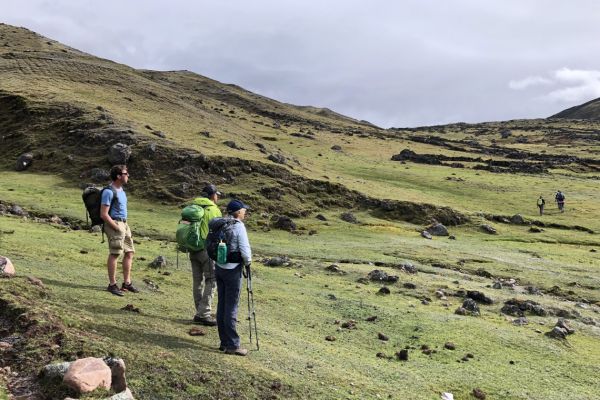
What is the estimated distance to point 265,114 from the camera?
159500mm

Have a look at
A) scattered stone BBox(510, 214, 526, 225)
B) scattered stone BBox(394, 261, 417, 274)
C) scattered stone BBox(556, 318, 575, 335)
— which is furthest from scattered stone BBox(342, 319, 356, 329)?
scattered stone BBox(510, 214, 526, 225)

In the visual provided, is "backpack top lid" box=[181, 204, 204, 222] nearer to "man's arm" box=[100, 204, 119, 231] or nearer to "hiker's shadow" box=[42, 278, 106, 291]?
"man's arm" box=[100, 204, 119, 231]

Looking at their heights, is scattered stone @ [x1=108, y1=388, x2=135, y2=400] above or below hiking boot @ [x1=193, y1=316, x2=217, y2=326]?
above

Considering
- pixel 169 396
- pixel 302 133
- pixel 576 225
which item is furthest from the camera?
pixel 302 133

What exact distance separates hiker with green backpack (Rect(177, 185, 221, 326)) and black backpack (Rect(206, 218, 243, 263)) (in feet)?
5.17

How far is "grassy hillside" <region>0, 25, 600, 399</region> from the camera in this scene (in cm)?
1026

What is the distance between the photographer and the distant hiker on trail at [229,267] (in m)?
10.8

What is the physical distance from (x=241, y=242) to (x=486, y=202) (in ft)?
190

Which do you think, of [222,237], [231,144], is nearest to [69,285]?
[222,237]

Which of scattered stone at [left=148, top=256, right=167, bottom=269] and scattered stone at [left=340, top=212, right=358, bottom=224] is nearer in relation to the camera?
scattered stone at [left=148, top=256, right=167, bottom=269]

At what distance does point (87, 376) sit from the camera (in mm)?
7859

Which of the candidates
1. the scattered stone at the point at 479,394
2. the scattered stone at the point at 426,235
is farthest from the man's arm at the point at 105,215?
the scattered stone at the point at 426,235

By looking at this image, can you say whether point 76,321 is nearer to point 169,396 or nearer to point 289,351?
point 169,396

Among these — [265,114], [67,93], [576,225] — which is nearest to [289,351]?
[576,225]
